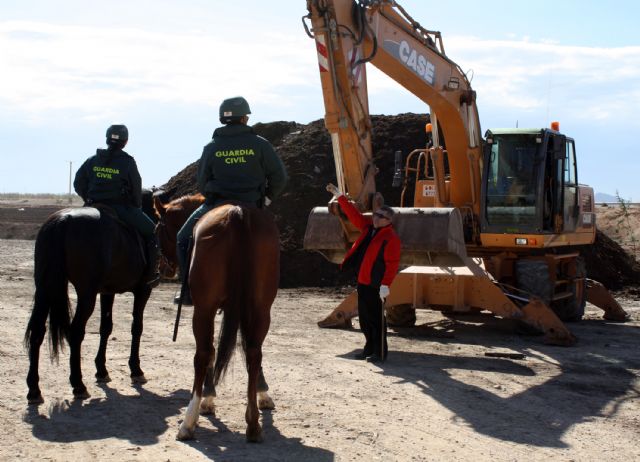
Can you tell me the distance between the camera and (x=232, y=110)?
717cm

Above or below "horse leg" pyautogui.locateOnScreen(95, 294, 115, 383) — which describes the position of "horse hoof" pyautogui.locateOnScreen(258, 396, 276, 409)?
below

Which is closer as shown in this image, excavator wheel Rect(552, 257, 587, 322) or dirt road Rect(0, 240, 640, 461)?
dirt road Rect(0, 240, 640, 461)

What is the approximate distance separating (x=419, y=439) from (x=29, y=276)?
1366 centimetres

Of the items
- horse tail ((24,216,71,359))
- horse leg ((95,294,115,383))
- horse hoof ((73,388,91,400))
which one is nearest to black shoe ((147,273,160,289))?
horse leg ((95,294,115,383))

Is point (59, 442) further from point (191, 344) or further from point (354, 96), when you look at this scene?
point (354, 96)

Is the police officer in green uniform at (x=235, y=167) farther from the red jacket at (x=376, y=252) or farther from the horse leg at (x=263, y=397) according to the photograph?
the red jacket at (x=376, y=252)

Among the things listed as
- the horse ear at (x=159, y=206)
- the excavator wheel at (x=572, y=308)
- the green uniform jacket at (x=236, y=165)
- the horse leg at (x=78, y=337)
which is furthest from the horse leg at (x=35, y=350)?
the excavator wheel at (x=572, y=308)

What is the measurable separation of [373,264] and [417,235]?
89 cm

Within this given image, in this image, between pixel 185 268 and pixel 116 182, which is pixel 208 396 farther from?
pixel 116 182

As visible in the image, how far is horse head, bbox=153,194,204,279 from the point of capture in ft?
28.3

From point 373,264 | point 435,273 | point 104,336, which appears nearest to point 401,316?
point 435,273

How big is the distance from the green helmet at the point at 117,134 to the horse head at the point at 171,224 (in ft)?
2.62

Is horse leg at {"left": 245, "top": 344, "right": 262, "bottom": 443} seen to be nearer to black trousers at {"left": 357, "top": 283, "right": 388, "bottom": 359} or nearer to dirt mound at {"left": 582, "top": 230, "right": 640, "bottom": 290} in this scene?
black trousers at {"left": 357, "top": 283, "right": 388, "bottom": 359}

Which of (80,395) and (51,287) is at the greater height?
(51,287)
